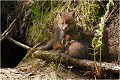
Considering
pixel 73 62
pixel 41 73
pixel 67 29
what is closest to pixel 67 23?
pixel 67 29

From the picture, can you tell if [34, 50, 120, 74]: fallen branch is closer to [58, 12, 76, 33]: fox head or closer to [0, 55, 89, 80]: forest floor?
[0, 55, 89, 80]: forest floor

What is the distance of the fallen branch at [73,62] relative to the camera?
118 inches

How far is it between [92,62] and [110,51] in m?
0.40

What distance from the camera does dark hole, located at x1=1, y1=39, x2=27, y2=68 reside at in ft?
16.3

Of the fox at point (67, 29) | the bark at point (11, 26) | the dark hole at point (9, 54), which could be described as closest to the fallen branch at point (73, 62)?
the fox at point (67, 29)

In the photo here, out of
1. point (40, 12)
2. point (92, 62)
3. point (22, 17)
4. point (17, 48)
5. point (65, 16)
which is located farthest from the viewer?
point (17, 48)

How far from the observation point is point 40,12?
13.6 feet

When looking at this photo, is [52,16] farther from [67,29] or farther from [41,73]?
[41,73]

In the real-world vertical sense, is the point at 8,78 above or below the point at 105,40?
below

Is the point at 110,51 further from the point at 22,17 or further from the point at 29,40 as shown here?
the point at 22,17

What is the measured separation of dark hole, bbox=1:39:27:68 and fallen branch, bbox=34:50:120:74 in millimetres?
1532

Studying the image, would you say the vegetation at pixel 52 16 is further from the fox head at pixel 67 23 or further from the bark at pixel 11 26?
the fox head at pixel 67 23

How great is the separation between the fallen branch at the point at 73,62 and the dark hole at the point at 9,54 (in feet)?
5.03

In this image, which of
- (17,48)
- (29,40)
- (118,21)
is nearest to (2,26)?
(17,48)
